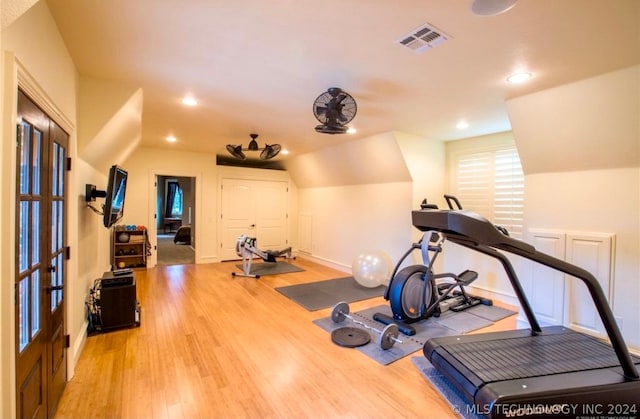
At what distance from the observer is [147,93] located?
3.15 meters

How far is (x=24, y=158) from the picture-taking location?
1.49 metres

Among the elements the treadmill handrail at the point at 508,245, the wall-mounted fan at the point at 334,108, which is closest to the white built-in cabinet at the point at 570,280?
the treadmill handrail at the point at 508,245

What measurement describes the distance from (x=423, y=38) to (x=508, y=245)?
1467 millimetres

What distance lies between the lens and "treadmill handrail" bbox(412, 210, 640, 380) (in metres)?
1.73

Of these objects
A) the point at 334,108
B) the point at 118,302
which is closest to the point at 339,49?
the point at 334,108

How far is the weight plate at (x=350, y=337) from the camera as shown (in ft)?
9.89

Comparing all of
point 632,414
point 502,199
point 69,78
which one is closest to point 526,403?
point 632,414

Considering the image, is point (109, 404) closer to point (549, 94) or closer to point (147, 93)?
point (147, 93)

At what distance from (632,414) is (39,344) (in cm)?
352

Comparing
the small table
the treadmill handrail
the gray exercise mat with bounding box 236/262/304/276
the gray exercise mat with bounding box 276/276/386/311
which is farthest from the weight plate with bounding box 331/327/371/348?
the small table

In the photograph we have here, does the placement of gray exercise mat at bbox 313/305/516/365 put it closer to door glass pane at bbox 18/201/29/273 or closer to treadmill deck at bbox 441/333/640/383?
treadmill deck at bbox 441/333/640/383

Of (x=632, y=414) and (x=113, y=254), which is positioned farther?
(x=113, y=254)

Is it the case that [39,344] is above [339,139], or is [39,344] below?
below

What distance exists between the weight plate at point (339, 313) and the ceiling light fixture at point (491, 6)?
306 cm
